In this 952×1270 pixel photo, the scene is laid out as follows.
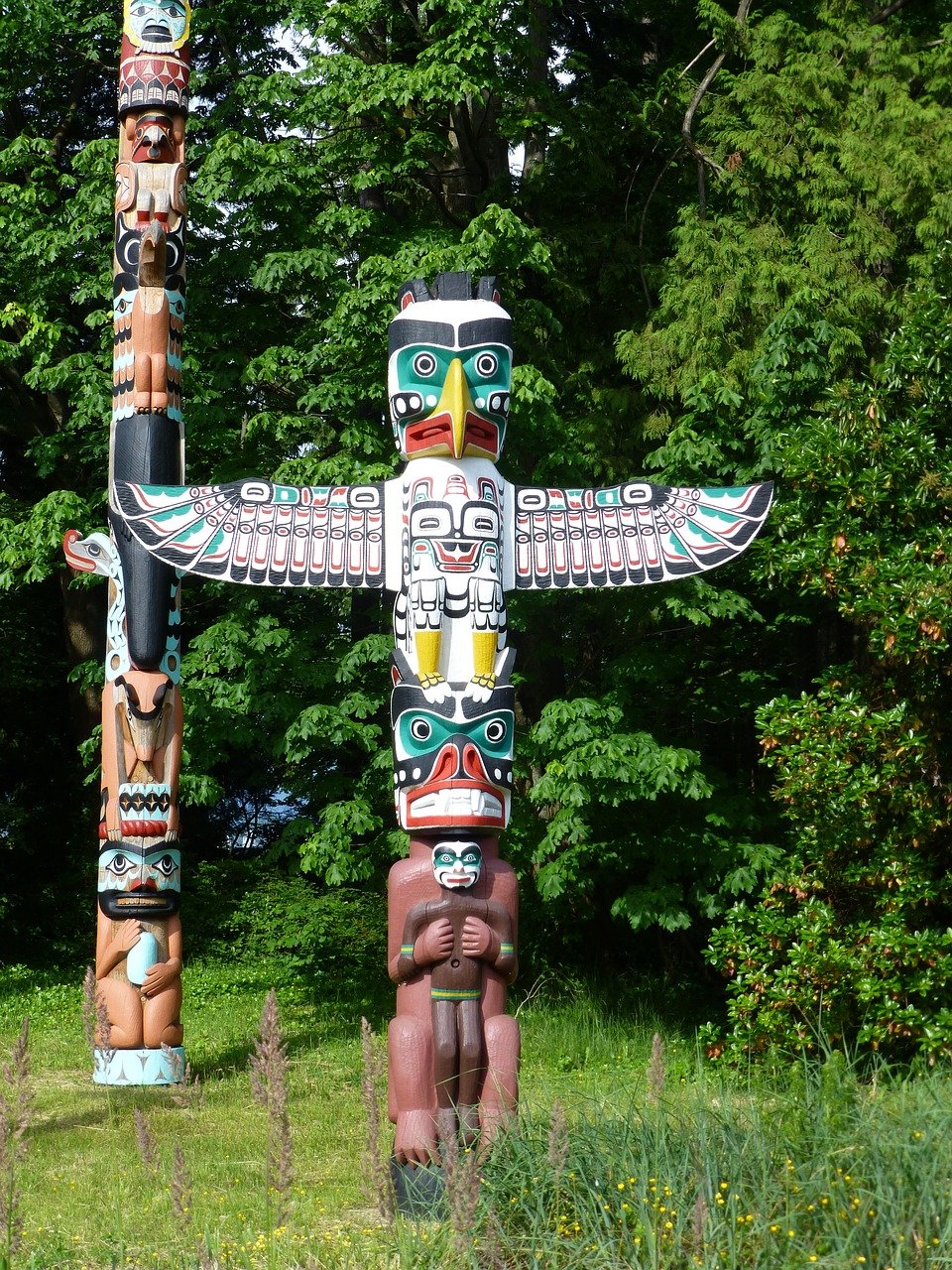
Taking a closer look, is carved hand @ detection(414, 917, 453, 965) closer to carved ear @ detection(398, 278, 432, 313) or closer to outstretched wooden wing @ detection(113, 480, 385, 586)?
outstretched wooden wing @ detection(113, 480, 385, 586)

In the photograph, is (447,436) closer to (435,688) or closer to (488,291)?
(488,291)

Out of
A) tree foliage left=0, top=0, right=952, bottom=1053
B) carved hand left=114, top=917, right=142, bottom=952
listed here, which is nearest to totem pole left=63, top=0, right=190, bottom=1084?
carved hand left=114, top=917, right=142, bottom=952

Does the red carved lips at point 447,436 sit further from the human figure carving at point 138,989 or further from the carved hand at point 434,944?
the human figure carving at point 138,989

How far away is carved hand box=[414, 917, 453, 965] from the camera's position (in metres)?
6.48

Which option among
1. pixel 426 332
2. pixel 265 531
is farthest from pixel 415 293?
pixel 265 531

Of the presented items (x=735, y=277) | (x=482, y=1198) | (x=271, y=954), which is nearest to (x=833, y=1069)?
(x=482, y=1198)

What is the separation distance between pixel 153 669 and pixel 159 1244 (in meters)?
4.25

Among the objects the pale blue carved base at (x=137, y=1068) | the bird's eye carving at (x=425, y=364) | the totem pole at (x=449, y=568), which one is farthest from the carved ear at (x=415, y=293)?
the pale blue carved base at (x=137, y=1068)

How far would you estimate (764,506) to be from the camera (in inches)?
310

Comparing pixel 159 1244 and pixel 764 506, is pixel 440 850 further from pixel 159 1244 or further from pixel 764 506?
pixel 764 506

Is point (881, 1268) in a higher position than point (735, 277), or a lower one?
lower

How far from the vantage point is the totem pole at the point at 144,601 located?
8805 mm

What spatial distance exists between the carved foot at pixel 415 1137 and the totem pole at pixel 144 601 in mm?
2848

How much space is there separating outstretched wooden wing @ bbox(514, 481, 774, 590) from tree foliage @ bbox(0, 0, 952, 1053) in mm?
1160
